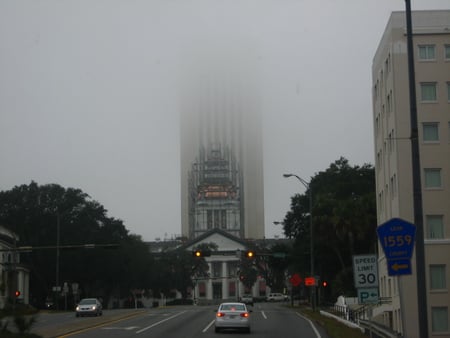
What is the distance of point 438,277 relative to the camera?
48.6 metres

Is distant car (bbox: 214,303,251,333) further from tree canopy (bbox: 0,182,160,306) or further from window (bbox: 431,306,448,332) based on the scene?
tree canopy (bbox: 0,182,160,306)

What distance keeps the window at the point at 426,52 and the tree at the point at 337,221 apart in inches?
973

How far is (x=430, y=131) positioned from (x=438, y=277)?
9.13 meters

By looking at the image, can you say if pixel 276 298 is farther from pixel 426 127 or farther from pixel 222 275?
pixel 426 127

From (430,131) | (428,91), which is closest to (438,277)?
(430,131)

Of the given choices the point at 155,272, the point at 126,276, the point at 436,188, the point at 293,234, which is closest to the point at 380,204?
the point at 436,188

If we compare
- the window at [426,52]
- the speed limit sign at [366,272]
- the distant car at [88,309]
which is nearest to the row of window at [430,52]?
the window at [426,52]

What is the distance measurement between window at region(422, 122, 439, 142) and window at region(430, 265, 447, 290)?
313 inches

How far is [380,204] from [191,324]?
19.4 m

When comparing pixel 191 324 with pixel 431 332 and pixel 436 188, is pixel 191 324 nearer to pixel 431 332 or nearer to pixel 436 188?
pixel 431 332

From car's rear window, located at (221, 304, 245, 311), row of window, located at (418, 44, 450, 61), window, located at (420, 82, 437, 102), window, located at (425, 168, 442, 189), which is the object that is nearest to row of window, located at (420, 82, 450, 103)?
window, located at (420, 82, 437, 102)

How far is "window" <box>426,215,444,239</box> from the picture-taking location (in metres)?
49.7

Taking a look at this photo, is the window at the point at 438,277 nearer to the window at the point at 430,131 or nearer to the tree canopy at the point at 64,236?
the window at the point at 430,131

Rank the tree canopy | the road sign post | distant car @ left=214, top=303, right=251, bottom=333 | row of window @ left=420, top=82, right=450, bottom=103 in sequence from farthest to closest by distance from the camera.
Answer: the tree canopy
row of window @ left=420, top=82, right=450, bottom=103
distant car @ left=214, top=303, right=251, bottom=333
the road sign post
